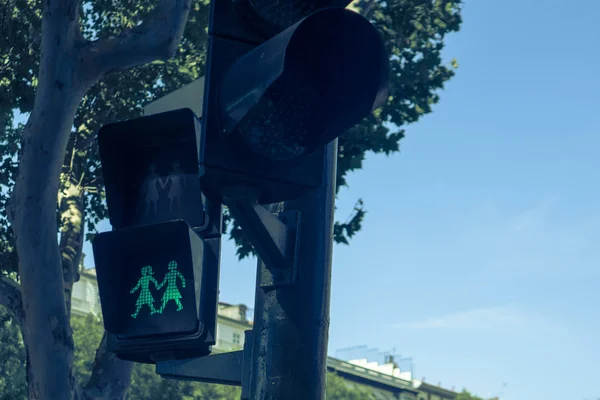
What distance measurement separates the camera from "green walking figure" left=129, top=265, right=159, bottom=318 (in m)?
3.01

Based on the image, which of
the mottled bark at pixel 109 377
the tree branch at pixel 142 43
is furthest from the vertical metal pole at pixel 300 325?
the mottled bark at pixel 109 377

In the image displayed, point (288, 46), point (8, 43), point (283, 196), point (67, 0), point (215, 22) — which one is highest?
point (8, 43)

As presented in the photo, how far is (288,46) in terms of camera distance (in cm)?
242

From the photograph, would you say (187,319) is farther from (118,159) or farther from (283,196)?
(118,159)

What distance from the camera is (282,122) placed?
→ 2572mm

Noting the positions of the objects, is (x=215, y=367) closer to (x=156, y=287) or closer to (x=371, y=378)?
(x=156, y=287)

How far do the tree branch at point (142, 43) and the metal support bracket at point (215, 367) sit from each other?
7.16 metres

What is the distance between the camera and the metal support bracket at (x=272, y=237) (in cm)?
270

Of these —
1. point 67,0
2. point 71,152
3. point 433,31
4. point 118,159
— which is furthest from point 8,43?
point 118,159

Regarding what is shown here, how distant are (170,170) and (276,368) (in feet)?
2.64

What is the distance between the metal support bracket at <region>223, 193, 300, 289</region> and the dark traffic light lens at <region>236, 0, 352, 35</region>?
0.53 m

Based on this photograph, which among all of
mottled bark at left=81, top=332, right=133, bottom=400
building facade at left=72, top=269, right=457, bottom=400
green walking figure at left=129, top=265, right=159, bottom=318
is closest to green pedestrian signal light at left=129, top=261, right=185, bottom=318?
green walking figure at left=129, top=265, right=159, bottom=318

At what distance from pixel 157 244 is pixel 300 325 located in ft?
1.69

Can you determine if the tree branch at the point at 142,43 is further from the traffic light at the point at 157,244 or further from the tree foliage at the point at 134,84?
the traffic light at the point at 157,244
